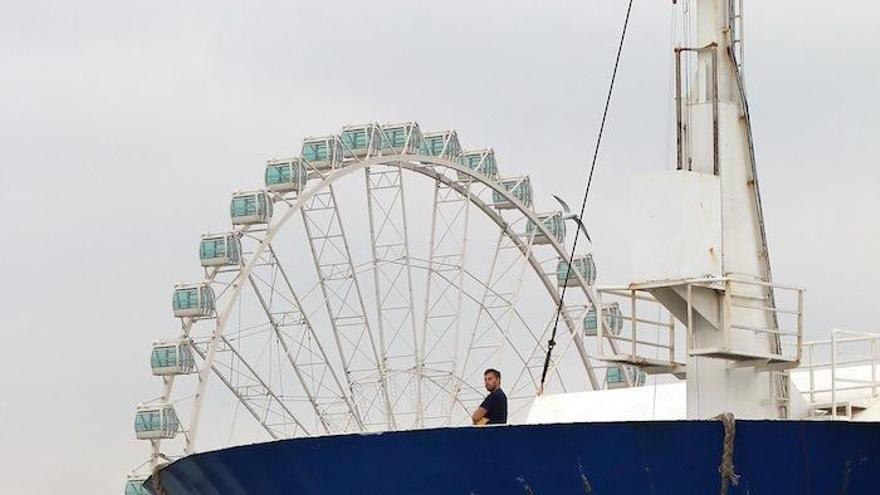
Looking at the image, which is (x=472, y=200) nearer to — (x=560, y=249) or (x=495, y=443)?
(x=560, y=249)

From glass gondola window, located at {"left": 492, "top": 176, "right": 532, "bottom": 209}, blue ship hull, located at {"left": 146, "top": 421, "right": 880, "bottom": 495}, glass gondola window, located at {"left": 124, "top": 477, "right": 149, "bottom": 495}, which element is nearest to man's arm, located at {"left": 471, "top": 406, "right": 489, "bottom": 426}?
blue ship hull, located at {"left": 146, "top": 421, "right": 880, "bottom": 495}

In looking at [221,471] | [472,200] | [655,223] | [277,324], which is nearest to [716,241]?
[655,223]

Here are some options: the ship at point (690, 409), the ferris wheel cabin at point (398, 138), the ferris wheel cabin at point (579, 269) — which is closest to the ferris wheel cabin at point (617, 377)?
the ferris wheel cabin at point (579, 269)

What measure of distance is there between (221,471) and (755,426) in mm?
4930

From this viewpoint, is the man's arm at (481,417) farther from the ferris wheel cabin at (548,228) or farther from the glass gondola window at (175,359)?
the ferris wheel cabin at (548,228)

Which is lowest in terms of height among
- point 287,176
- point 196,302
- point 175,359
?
point 175,359

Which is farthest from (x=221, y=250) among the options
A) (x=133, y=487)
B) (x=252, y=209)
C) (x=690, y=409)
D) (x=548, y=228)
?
(x=690, y=409)

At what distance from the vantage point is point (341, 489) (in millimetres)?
19234

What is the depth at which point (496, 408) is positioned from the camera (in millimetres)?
20141

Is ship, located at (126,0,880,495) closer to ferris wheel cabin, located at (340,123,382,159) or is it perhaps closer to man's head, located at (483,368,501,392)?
man's head, located at (483,368,501,392)

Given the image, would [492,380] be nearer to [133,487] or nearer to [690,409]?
[690,409]

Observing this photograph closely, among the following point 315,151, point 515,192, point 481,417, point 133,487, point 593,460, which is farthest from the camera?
point 515,192

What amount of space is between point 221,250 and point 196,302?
1319 mm

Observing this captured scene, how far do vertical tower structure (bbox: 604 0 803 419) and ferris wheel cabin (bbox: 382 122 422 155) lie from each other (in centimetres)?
2921
